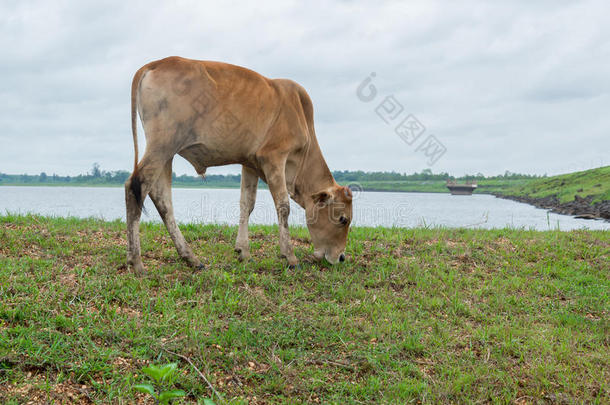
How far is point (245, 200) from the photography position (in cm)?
710

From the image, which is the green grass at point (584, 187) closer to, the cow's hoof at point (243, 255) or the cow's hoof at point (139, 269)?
the cow's hoof at point (243, 255)

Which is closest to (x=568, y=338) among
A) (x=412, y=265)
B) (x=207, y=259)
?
(x=412, y=265)

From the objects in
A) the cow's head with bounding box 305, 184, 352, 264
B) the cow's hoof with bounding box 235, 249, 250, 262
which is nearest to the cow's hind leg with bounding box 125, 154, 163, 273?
the cow's hoof with bounding box 235, 249, 250, 262

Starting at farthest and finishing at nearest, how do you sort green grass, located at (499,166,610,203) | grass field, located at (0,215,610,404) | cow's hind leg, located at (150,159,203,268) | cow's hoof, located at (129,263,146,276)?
green grass, located at (499,166,610,203)
cow's hind leg, located at (150,159,203,268)
cow's hoof, located at (129,263,146,276)
grass field, located at (0,215,610,404)

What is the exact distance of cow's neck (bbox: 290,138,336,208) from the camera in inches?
276

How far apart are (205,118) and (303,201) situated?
2.12m

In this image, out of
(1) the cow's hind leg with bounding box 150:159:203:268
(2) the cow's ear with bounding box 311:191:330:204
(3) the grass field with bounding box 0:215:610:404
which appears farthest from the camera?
(2) the cow's ear with bounding box 311:191:330:204

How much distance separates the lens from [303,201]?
7074 mm

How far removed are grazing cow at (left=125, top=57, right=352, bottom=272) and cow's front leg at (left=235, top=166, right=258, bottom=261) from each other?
0.6 inches

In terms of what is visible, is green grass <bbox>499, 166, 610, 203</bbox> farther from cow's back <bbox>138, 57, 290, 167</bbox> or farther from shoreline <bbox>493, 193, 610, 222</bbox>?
cow's back <bbox>138, 57, 290, 167</bbox>

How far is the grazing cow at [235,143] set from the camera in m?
5.48

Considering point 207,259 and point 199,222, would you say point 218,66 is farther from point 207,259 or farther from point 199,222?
point 199,222

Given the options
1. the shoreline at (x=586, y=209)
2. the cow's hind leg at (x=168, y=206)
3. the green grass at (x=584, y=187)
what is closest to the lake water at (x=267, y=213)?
the cow's hind leg at (x=168, y=206)

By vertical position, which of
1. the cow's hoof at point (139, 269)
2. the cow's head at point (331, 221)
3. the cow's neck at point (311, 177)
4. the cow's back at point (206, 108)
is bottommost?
the cow's hoof at point (139, 269)
